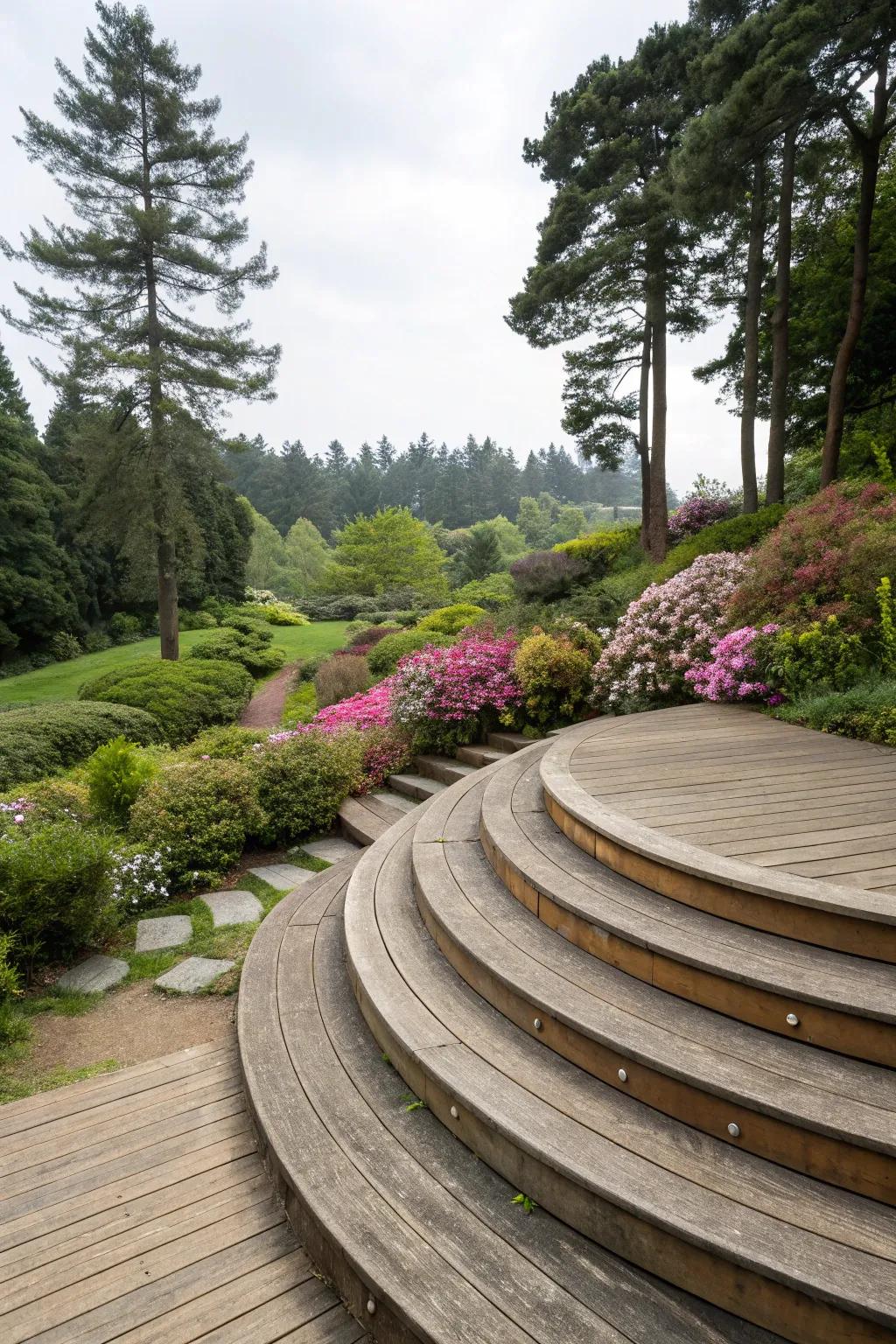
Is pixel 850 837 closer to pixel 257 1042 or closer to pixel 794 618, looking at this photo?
pixel 257 1042

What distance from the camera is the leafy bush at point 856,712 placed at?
3613 mm

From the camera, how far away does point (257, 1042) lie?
231 centimetres

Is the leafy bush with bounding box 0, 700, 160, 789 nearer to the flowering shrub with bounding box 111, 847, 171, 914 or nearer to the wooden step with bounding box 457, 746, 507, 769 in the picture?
the flowering shrub with bounding box 111, 847, 171, 914

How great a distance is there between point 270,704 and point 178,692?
2852mm

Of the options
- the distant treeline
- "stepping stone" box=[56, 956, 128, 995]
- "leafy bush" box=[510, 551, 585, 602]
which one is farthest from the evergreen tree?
the distant treeline

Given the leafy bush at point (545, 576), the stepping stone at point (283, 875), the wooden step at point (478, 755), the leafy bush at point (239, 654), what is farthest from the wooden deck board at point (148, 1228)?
the leafy bush at point (239, 654)

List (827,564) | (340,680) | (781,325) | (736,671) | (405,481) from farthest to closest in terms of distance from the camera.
Result: (405,481)
(340,680)
(781,325)
(736,671)
(827,564)

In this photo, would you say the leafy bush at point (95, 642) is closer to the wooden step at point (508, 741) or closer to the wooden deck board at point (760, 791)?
the wooden step at point (508, 741)

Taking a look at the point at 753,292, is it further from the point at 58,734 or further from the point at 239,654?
the point at 239,654

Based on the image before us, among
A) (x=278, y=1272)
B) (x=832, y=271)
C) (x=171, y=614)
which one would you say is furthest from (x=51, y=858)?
(x=832, y=271)

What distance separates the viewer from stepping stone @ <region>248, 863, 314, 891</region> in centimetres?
418

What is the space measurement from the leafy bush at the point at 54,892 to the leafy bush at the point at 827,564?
16.5 ft

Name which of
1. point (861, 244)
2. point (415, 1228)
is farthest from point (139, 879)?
Answer: point (861, 244)

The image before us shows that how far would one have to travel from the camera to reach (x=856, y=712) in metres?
3.83
